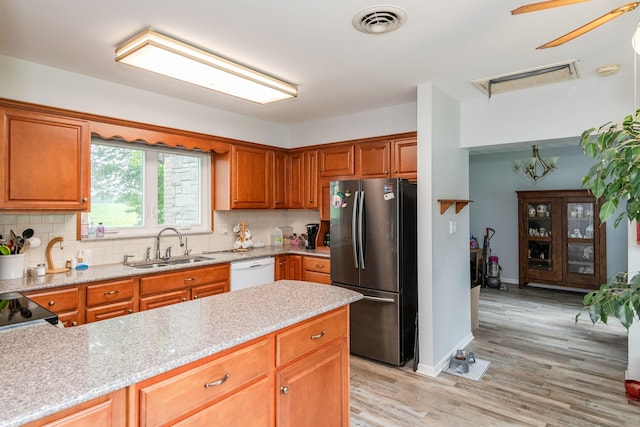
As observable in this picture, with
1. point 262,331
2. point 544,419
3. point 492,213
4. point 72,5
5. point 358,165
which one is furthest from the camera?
point 492,213

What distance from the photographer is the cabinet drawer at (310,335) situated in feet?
5.24

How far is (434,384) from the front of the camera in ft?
9.70

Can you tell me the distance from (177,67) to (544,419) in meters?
3.37

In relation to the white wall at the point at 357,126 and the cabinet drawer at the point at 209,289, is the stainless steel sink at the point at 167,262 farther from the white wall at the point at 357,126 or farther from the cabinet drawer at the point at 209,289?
the white wall at the point at 357,126

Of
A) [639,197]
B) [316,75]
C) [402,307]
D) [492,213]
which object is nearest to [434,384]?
[402,307]

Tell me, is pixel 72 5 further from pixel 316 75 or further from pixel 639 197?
pixel 639 197

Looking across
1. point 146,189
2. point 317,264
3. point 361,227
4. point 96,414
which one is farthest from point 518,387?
point 146,189

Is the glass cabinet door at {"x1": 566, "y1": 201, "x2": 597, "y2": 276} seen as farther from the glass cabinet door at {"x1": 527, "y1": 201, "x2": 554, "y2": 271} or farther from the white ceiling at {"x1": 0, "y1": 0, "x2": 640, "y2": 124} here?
the white ceiling at {"x1": 0, "y1": 0, "x2": 640, "y2": 124}

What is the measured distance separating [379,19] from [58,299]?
2.75m

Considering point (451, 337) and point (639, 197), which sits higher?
point (639, 197)

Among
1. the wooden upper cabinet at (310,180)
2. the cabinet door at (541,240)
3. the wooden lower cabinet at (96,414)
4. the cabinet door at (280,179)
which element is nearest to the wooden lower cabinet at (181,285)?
the cabinet door at (280,179)

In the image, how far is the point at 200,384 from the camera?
1276 mm

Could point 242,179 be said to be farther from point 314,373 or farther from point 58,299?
point 314,373

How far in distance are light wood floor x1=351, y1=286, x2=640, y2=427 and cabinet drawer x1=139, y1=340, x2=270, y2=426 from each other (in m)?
1.31
